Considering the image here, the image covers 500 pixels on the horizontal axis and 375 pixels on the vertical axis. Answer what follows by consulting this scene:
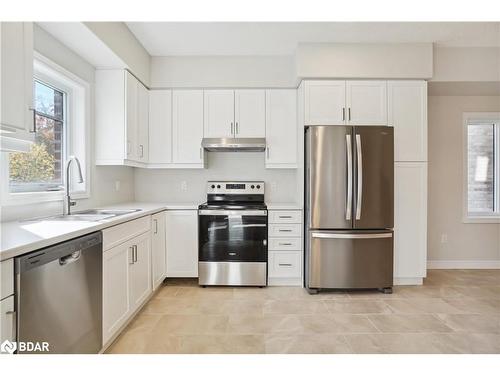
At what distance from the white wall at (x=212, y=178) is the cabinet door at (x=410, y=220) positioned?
1242mm

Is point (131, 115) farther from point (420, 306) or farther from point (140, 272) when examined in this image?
point (420, 306)

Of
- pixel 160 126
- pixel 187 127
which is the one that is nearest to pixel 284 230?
pixel 187 127

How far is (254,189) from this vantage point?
4051mm

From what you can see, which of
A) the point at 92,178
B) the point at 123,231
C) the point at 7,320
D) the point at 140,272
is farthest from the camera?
the point at 92,178

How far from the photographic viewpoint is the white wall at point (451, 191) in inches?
165

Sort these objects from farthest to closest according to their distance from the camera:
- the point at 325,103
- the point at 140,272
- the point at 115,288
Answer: the point at 325,103
the point at 140,272
the point at 115,288

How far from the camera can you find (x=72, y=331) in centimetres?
166

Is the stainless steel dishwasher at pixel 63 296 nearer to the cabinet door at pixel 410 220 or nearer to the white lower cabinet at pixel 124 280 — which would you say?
the white lower cabinet at pixel 124 280

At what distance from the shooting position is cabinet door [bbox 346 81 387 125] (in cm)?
343

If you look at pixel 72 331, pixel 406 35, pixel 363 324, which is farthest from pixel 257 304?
pixel 406 35

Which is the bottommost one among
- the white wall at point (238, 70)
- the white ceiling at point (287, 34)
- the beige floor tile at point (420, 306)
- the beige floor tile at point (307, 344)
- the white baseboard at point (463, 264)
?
the beige floor tile at point (307, 344)

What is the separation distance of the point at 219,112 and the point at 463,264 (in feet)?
12.3

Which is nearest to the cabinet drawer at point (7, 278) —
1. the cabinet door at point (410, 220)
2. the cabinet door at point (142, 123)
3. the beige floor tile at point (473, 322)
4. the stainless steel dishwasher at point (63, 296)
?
the stainless steel dishwasher at point (63, 296)
